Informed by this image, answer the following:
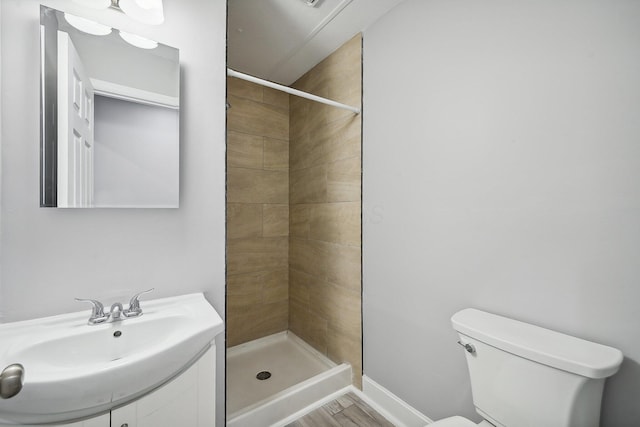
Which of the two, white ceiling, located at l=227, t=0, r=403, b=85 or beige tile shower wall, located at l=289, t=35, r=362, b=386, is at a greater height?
white ceiling, located at l=227, t=0, r=403, b=85

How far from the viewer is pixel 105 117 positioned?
111 cm

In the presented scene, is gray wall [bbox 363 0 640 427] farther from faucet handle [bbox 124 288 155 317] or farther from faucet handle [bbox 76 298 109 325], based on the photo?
faucet handle [bbox 76 298 109 325]

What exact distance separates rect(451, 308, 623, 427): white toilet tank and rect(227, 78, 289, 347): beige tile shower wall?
5.62 ft

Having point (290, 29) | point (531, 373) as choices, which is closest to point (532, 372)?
point (531, 373)

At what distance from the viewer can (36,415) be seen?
2.34ft

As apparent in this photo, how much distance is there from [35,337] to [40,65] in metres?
0.94

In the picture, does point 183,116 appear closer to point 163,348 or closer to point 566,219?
point 163,348

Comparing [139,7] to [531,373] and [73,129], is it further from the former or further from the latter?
[531,373]

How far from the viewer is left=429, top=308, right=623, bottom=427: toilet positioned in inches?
32.7

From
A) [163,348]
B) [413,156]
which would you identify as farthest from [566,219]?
[163,348]

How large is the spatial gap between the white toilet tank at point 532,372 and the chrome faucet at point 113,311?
128cm

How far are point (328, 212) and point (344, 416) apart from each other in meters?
1.31

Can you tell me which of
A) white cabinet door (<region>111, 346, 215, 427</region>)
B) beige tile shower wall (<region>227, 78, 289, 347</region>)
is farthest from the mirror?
beige tile shower wall (<region>227, 78, 289, 347</region>)

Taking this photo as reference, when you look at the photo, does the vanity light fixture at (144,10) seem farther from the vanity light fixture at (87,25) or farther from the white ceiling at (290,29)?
the white ceiling at (290,29)
